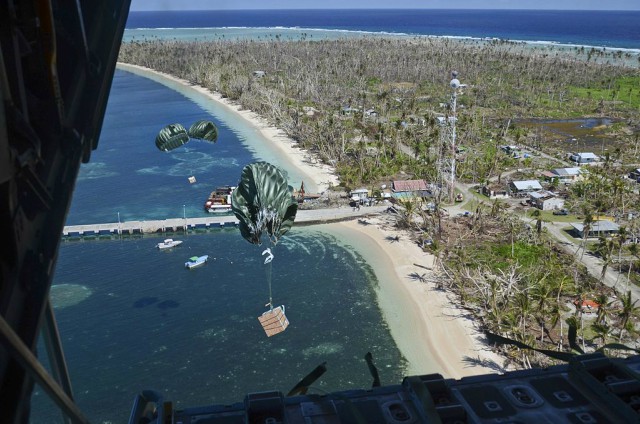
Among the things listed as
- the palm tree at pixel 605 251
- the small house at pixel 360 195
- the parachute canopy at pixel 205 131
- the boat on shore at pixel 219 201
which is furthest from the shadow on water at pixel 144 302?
the palm tree at pixel 605 251

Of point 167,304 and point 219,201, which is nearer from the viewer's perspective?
point 167,304

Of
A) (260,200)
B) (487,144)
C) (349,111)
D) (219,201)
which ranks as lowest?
(219,201)

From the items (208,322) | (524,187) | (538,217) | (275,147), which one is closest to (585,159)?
(524,187)

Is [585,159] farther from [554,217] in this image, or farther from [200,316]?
[200,316]

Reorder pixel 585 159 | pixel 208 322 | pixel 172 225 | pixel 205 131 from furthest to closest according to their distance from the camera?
pixel 585 159 → pixel 205 131 → pixel 172 225 → pixel 208 322

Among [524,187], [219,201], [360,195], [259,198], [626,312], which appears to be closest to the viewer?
[626,312]

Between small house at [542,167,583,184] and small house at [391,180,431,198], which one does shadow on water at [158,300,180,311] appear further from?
small house at [542,167,583,184]

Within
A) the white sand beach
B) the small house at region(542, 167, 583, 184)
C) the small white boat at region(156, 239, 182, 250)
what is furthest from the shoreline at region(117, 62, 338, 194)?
the small house at region(542, 167, 583, 184)
